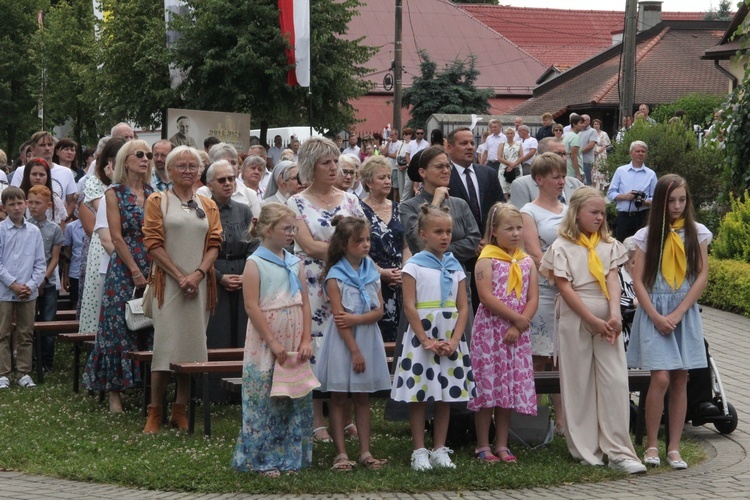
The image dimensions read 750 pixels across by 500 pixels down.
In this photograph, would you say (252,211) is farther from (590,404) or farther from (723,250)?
(723,250)

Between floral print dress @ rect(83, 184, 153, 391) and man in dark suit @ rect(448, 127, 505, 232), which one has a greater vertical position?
man in dark suit @ rect(448, 127, 505, 232)

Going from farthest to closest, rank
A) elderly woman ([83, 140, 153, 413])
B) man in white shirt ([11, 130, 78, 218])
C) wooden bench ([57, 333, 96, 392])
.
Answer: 1. man in white shirt ([11, 130, 78, 218])
2. wooden bench ([57, 333, 96, 392])
3. elderly woman ([83, 140, 153, 413])

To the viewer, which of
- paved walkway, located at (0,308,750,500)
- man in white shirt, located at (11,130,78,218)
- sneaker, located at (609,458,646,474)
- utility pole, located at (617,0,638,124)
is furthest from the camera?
utility pole, located at (617,0,638,124)

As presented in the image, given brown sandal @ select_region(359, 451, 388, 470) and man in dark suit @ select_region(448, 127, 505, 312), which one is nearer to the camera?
brown sandal @ select_region(359, 451, 388, 470)

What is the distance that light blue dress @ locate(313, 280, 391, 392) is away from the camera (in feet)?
26.3

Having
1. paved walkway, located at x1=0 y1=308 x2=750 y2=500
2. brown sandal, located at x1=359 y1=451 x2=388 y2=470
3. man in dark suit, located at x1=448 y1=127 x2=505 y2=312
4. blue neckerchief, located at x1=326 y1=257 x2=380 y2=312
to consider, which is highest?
man in dark suit, located at x1=448 y1=127 x2=505 y2=312

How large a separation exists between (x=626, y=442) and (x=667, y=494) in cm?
78

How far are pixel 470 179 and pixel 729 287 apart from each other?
7.49m

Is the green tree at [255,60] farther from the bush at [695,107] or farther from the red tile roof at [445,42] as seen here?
the red tile roof at [445,42]

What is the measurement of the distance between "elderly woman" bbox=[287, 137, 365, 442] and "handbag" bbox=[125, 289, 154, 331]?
151 cm

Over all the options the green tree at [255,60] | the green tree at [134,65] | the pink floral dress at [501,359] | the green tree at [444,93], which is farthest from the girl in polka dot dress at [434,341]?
the green tree at [444,93]

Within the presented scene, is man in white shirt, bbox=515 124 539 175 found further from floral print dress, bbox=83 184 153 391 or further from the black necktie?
floral print dress, bbox=83 184 153 391

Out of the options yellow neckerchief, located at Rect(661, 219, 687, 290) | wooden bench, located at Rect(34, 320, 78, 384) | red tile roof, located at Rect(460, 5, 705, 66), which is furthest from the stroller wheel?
red tile roof, located at Rect(460, 5, 705, 66)

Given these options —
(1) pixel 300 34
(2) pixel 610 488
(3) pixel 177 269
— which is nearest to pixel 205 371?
(3) pixel 177 269
